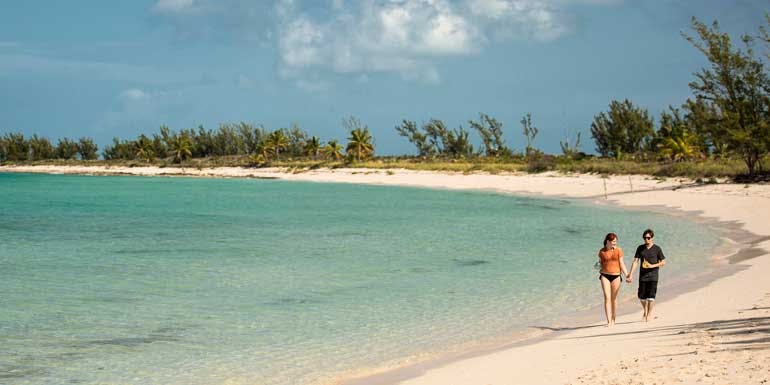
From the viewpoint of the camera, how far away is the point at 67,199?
206 feet

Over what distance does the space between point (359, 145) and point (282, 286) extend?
262 ft

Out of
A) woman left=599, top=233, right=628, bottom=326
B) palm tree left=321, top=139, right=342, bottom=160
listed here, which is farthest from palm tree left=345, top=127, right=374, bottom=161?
woman left=599, top=233, right=628, bottom=326

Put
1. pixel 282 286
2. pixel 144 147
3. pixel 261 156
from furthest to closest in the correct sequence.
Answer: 1. pixel 144 147
2. pixel 261 156
3. pixel 282 286

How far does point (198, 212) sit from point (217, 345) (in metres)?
35.2

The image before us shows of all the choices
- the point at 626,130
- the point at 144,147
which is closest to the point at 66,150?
the point at 144,147

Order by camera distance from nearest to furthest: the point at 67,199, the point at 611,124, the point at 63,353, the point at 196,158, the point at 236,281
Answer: the point at 63,353 < the point at 236,281 < the point at 67,199 < the point at 611,124 < the point at 196,158

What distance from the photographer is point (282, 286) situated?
20.5 m

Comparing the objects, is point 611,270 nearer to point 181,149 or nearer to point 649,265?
point 649,265

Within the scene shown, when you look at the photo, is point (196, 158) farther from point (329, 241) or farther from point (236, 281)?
point (236, 281)

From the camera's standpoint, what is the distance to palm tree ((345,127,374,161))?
325 feet

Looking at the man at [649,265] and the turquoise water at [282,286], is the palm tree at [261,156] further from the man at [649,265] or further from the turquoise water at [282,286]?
the man at [649,265]

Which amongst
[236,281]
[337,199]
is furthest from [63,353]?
[337,199]

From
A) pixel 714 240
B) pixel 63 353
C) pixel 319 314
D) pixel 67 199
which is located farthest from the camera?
pixel 67 199

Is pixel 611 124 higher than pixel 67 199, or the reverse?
pixel 611 124
